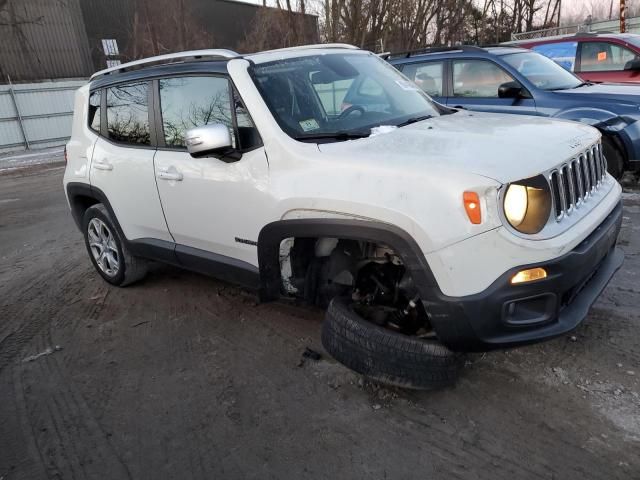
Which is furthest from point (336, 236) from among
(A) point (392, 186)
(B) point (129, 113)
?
(B) point (129, 113)

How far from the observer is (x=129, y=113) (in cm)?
419

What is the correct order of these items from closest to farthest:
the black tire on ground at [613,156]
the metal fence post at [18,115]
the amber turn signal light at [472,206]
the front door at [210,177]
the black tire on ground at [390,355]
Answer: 1. the amber turn signal light at [472,206]
2. the black tire on ground at [390,355]
3. the front door at [210,177]
4. the black tire on ground at [613,156]
5. the metal fence post at [18,115]

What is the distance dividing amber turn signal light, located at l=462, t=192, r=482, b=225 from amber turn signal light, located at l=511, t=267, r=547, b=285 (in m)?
0.31

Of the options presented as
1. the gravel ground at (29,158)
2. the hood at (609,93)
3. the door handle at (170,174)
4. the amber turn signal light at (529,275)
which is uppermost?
the door handle at (170,174)

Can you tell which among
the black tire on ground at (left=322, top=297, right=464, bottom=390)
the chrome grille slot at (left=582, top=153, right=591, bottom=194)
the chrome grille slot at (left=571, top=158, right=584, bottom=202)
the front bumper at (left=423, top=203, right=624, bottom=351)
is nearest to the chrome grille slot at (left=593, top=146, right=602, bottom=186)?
the chrome grille slot at (left=582, top=153, right=591, bottom=194)

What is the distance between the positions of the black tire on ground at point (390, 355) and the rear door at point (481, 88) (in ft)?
14.9

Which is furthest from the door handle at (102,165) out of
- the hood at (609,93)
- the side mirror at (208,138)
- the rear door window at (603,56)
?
the rear door window at (603,56)

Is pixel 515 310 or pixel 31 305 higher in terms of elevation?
pixel 515 310

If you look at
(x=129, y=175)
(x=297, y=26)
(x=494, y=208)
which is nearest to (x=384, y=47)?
(x=297, y=26)

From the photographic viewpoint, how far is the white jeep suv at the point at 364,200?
2375 mm

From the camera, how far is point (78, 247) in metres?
6.25

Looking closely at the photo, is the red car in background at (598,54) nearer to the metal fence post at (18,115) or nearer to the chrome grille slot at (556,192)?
the chrome grille slot at (556,192)

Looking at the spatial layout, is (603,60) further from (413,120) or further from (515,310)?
(515,310)

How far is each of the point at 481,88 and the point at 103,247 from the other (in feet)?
16.6
